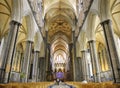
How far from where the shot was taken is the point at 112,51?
7.99 m

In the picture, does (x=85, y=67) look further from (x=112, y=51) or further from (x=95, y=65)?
(x=112, y=51)

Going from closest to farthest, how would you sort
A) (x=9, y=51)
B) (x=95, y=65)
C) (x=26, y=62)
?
(x=9, y=51)
(x=95, y=65)
(x=26, y=62)

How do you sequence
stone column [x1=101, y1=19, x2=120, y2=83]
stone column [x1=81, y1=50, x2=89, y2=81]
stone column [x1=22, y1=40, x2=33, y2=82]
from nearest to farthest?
1. stone column [x1=101, y1=19, x2=120, y2=83]
2. stone column [x1=22, y1=40, x2=33, y2=82]
3. stone column [x1=81, y1=50, x2=89, y2=81]

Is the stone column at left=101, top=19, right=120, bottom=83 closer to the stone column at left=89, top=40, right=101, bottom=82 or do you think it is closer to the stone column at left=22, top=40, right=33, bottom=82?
the stone column at left=89, top=40, right=101, bottom=82

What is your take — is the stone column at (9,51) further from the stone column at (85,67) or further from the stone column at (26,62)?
the stone column at (85,67)

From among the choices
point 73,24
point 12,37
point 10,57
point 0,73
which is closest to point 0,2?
point 12,37

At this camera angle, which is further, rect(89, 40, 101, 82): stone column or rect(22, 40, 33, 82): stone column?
rect(22, 40, 33, 82): stone column

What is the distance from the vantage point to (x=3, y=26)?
14.7 metres

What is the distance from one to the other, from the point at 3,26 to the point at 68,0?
35.5 feet

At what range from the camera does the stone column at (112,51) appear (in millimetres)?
7418

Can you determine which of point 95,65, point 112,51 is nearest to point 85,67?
point 95,65

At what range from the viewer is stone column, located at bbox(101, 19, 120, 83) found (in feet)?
24.3

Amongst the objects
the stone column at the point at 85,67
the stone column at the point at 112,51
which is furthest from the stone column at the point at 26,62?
the stone column at the point at 85,67

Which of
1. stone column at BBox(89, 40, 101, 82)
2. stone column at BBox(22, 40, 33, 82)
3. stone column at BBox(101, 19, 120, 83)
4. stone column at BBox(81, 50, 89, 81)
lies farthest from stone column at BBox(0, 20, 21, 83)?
stone column at BBox(81, 50, 89, 81)
